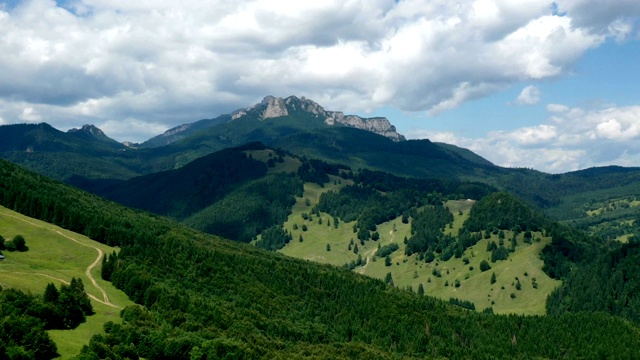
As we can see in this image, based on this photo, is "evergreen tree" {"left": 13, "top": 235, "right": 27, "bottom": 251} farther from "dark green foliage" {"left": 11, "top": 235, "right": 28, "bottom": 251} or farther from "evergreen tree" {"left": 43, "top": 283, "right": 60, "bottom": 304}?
"evergreen tree" {"left": 43, "top": 283, "right": 60, "bottom": 304}

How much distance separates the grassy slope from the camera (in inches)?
4182

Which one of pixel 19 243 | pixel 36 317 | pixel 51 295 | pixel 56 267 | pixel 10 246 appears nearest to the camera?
pixel 36 317

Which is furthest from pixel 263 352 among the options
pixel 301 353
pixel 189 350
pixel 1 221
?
pixel 1 221

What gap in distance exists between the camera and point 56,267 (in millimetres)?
145000

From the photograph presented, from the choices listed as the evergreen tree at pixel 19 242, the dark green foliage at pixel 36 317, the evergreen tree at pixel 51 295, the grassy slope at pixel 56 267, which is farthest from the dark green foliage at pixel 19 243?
the evergreen tree at pixel 51 295

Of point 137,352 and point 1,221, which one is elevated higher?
point 1,221

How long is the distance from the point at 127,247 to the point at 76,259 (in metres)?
23.2

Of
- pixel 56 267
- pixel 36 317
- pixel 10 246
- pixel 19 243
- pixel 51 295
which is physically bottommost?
pixel 36 317

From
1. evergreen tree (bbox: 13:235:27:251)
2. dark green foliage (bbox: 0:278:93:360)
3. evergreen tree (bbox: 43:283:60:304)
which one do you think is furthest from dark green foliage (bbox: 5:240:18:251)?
evergreen tree (bbox: 43:283:60:304)

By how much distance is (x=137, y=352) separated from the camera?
99812 mm

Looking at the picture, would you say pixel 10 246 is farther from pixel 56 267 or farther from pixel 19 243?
pixel 56 267

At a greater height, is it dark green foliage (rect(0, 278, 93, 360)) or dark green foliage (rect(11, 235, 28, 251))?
dark green foliage (rect(11, 235, 28, 251))

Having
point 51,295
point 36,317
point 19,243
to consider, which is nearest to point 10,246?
point 19,243

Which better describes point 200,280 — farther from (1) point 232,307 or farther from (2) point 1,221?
(2) point 1,221
